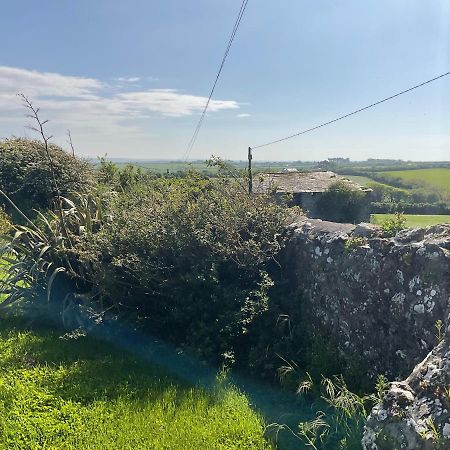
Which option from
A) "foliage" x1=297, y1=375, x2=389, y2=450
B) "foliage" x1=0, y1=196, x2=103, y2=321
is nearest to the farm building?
"foliage" x1=0, y1=196, x2=103, y2=321

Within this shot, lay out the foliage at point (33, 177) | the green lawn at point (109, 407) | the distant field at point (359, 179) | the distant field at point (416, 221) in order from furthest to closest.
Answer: the distant field at point (359, 179) < the foliage at point (33, 177) < the distant field at point (416, 221) < the green lawn at point (109, 407)

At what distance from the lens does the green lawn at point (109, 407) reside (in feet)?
12.8

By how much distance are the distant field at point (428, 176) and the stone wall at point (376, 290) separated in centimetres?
1301

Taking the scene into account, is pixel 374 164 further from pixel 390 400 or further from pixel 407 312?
pixel 390 400

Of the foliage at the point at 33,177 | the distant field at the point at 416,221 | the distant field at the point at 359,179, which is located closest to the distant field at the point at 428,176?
the distant field at the point at 359,179

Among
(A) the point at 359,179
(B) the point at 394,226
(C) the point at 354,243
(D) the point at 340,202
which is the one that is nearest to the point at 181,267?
(C) the point at 354,243

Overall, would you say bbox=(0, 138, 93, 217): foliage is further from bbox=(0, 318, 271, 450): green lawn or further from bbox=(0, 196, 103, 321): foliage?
bbox=(0, 318, 271, 450): green lawn

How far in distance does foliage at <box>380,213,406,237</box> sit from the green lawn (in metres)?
2.40

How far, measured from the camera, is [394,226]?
470 cm

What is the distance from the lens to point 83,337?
6.19 metres

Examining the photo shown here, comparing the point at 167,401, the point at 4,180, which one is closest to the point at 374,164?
the point at 4,180

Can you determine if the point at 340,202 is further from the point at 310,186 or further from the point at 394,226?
the point at 394,226

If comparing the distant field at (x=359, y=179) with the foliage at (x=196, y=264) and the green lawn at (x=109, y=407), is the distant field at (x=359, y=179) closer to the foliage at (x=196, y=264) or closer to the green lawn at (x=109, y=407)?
the foliage at (x=196, y=264)

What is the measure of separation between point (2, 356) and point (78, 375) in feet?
4.17
